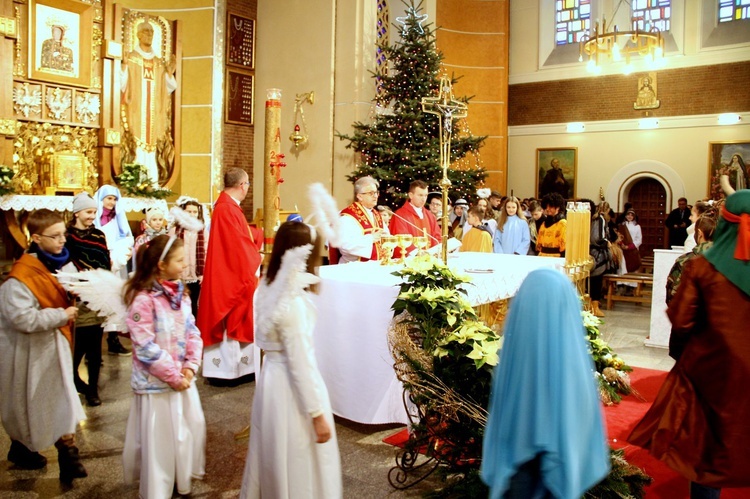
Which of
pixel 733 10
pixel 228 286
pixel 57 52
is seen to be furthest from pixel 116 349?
pixel 733 10

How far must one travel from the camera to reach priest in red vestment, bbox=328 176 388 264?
19.4ft

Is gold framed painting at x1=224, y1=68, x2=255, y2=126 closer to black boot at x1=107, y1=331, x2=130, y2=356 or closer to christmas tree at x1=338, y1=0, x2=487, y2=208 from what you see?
christmas tree at x1=338, y1=0, x2=487, y2=208

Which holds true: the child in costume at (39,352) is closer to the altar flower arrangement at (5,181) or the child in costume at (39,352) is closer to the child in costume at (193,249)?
the child in costume at (193,249)

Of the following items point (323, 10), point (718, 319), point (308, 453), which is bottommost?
point (308, 453)

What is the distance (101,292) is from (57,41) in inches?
331

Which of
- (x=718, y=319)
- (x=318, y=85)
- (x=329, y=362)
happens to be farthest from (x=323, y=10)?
(x=718, y=319)

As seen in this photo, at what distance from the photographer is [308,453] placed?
107 inches

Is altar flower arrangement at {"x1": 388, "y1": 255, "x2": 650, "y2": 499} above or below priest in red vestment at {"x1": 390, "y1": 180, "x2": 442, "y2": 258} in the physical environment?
below

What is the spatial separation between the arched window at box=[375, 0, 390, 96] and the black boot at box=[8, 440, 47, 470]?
8.81 m

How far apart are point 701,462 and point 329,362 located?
8.31 feet

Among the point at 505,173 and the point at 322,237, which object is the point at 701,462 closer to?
the point at 322,237

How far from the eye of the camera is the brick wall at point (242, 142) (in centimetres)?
1263

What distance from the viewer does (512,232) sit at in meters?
8.93

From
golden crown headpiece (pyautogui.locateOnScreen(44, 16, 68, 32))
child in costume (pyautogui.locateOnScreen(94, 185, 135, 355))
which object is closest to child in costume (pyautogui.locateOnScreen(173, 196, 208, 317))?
child in costume (pyautogui.locateOnScreen(94, 185, 135, 355))
